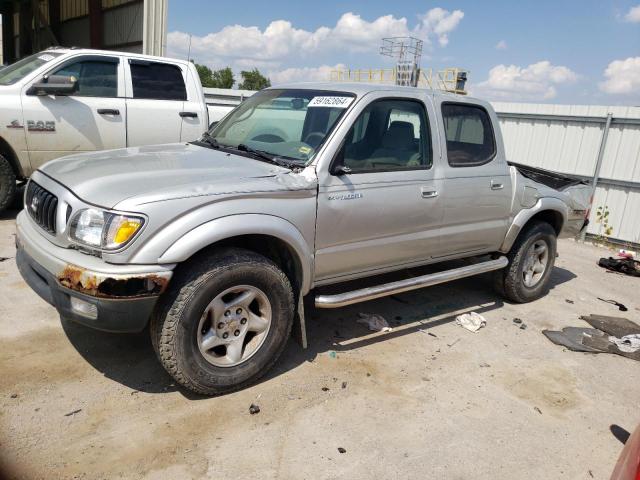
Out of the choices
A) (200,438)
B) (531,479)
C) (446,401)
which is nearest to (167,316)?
(200,438)

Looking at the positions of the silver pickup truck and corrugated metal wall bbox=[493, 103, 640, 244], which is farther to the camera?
corrugated metal wall bbox=[493, 103, 640, 244]

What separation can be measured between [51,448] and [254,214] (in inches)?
64.4

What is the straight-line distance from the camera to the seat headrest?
13.5ft

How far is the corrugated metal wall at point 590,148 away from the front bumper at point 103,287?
956 cm

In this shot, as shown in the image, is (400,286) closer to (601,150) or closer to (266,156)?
(266,156)

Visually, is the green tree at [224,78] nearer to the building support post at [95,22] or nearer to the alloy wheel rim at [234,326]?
the building support post at [95,22]

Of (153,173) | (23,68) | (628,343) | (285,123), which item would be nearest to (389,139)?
(285,123)

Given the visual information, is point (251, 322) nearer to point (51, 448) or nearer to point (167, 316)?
point (167, 316)

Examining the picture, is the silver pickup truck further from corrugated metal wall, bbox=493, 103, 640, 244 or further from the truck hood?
corrugated metal wall, bbox=493, 103, 640, 244

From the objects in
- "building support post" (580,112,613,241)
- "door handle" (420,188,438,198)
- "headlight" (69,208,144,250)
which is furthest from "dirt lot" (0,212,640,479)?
"building support post" (580,112,613,241)

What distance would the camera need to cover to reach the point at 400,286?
13.7 ft

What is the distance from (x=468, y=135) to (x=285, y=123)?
5.66 feet

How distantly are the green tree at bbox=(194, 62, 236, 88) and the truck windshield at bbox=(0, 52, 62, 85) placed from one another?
184 feet

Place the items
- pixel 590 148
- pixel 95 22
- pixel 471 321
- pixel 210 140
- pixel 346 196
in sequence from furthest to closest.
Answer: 1. pixel 95 22
2. pixel 590 148
3. pixel 471 321
4. pixel 210 140
5. pixel 346 196
